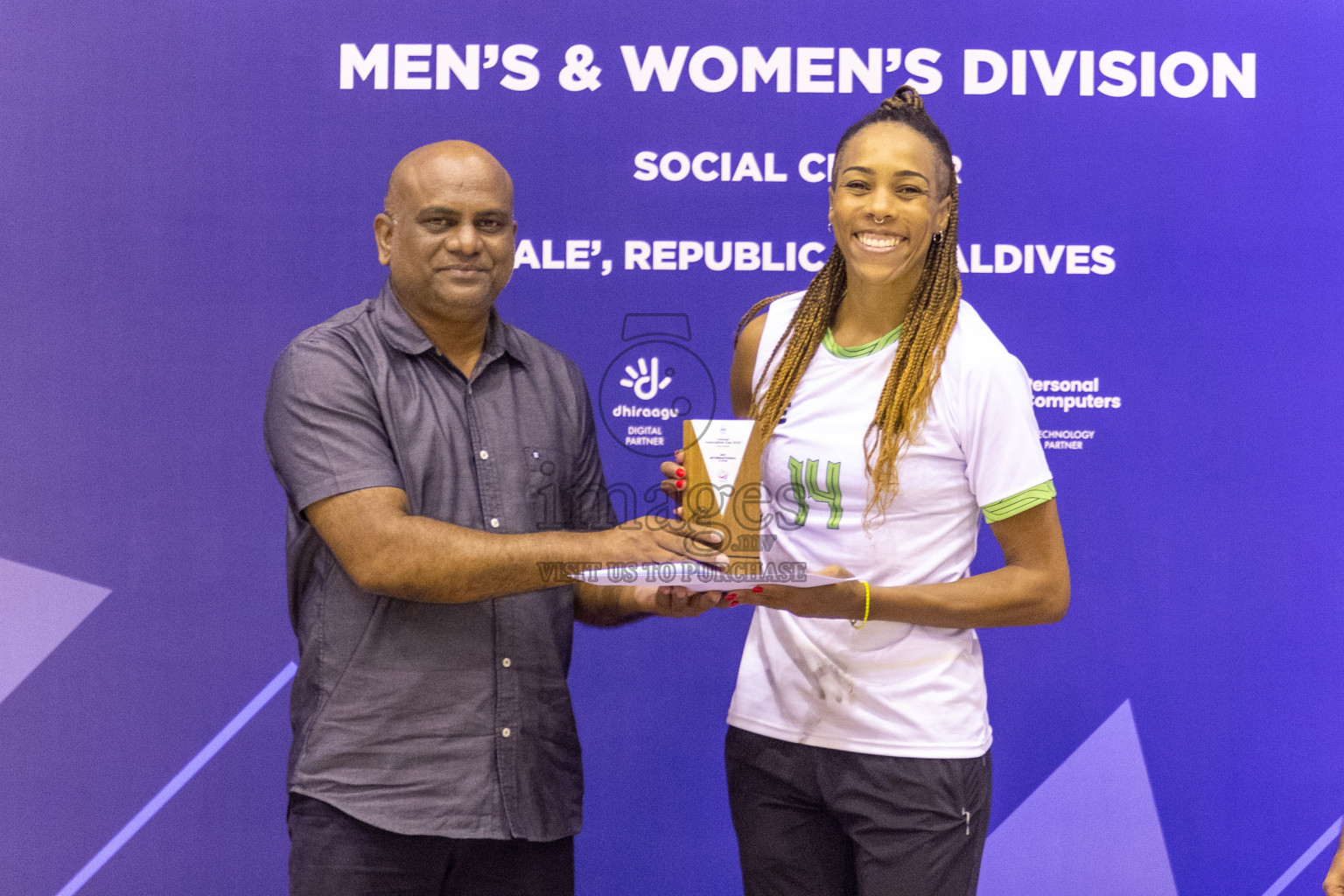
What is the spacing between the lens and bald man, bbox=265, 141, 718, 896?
164 cm

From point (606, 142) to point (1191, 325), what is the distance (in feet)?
4.86

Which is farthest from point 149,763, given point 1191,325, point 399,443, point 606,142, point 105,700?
point 1191,325

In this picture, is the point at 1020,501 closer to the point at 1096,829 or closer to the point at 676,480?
the point at 676,480

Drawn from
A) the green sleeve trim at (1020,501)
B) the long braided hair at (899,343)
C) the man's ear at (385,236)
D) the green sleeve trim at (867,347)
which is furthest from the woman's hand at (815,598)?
the man's ear at (385,236)

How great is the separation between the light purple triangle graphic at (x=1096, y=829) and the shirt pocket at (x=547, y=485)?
5.34ft

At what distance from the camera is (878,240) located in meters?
1.71

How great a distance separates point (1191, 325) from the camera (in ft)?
9.21

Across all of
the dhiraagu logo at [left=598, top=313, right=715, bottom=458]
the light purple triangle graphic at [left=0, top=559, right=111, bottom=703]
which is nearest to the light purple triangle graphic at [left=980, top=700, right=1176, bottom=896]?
the dhiraagu logo at [left=598, top=313, right=715, bottom=458]

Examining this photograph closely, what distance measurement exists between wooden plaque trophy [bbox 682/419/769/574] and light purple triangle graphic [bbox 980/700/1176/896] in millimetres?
1639

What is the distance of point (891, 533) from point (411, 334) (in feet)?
2.55

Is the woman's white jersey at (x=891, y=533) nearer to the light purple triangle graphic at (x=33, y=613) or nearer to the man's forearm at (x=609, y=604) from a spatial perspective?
the man's forearm at (x=609, y=604)

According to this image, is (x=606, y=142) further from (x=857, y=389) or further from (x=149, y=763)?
(x=149, y=763)

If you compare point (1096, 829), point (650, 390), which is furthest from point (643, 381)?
point (1096, 829)

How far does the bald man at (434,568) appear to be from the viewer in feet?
5.37
